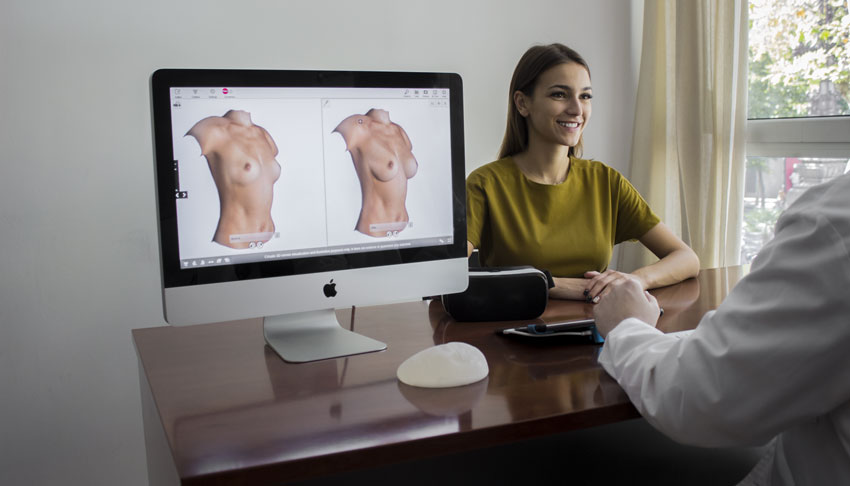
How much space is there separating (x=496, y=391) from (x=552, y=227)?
3.68ft

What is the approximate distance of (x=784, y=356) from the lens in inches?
29.6

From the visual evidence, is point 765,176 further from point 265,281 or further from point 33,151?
point 33,151

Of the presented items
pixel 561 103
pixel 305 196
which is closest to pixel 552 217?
pixel 561 103

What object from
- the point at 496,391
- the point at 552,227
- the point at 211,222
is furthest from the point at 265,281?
the point at 552,227

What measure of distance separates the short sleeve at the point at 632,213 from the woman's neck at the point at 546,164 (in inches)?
6.9

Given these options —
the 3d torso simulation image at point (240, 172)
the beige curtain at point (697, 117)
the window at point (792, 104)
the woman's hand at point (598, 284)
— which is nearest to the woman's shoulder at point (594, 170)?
the woman's hand at point (598, 284)

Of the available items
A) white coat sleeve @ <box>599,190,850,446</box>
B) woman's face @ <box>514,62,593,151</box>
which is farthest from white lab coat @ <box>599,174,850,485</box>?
woman's face @ <box>514,62,593,151</box>

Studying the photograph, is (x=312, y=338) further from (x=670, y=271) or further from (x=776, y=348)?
(x=670, y=271)

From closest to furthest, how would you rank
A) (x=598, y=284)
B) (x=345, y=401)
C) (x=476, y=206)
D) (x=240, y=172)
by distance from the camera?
(x=345, y=401) → (x=240, y=172) → (x=598, y=284) → (x=476, y=206)

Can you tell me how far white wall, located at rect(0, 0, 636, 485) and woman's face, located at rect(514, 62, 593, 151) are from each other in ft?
3.29

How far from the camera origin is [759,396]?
77 cm

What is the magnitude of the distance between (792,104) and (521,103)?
1.25 metres

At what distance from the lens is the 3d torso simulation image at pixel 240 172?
3.69 feet

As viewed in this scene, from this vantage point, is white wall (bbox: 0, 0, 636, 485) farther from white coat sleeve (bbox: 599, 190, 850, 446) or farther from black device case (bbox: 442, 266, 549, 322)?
white coat sleeve (bbox: 599, 190, 850, 446)
